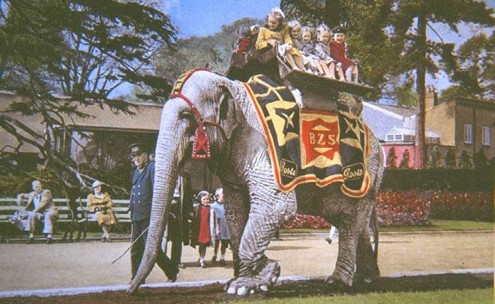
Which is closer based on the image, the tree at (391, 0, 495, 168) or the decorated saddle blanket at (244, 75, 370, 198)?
the decorated saddle blanket at (244, 75, 370, 198)

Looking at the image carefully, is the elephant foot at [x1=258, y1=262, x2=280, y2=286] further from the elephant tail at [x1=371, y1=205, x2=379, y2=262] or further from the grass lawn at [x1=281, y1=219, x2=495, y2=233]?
the grass lawn at [x1=281, y1=219, x2=495, y2=233]

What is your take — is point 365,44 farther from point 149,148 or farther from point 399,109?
point 149,148

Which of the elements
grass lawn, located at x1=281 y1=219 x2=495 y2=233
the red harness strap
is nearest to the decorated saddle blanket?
the red harness strap

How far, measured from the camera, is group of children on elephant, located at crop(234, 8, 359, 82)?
390 centimetres

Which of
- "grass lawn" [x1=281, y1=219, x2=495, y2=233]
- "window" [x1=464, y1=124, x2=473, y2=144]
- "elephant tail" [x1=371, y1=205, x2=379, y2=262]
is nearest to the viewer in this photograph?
"elephant tail" [x1=371, y1=205, x2=379, y2=262]

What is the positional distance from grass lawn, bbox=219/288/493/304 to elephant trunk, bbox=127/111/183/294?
2.06ft

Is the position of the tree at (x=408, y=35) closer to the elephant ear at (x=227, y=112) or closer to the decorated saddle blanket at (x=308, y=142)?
the decorated saddle blanket at (x=308, y=142)

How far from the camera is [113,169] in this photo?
3.65m

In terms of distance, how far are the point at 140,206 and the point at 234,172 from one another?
0.50 meters

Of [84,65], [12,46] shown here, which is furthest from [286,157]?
[12,46]

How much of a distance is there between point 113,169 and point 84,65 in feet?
1.74

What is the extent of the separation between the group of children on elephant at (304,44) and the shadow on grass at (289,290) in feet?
3.88

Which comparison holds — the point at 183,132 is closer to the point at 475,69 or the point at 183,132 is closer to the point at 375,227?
the point at 375,227

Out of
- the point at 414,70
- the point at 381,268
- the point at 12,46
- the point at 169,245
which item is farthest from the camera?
the point at 414,70
